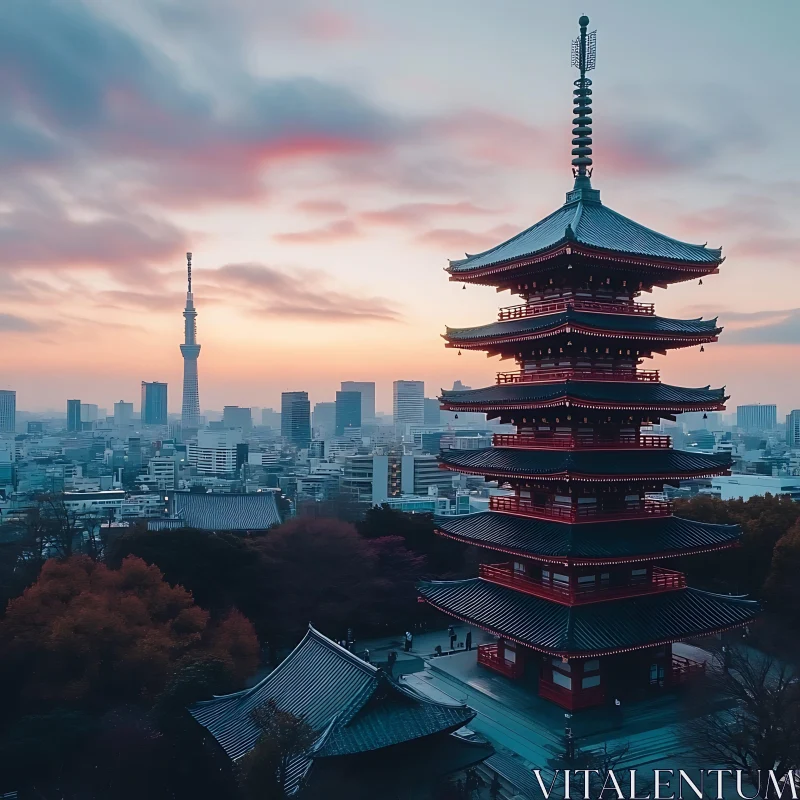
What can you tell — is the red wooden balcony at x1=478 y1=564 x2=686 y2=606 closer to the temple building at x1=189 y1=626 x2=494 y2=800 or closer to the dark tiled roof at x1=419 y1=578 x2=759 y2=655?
the dark tiled roof at x1=419 y1=578 x2=759 y2=655

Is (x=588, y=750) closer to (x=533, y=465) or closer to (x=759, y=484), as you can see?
(x=533, y=465)

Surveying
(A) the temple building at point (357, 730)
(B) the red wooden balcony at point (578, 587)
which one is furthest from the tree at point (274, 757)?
(B) the red wooden balcony at point (578, 587)

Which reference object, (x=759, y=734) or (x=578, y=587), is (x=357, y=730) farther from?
(x=759, y=734)

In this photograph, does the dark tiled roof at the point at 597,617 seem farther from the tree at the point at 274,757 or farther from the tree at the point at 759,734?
the tree at the point at 274,757

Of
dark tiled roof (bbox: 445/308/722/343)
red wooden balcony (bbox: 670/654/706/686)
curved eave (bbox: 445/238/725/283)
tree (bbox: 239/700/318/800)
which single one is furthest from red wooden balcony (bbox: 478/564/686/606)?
curved eave (bbox: 445/238/725/283)

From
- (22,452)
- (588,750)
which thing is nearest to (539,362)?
(588,750)

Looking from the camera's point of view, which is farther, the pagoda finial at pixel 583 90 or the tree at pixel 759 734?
the pagoda finial at pixel 583 90
